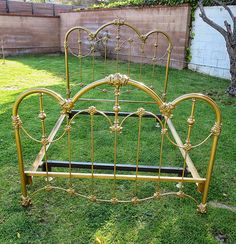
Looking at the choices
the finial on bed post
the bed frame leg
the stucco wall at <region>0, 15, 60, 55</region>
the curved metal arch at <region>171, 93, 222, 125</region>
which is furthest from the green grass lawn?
the stucco wall at <region>0, 15, 60, 55</region>

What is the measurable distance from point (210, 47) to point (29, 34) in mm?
7201

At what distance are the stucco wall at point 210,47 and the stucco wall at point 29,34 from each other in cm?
634

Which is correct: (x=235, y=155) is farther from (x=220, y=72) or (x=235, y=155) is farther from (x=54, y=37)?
(x=54, y=37)

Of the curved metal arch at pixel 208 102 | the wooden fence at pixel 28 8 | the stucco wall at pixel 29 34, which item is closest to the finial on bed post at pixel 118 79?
the curved metal arch at pixel 208 102

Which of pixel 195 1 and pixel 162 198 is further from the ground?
pixel 195 1

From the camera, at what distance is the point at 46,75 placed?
7.75m

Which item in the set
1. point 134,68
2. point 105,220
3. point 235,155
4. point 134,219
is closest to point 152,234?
point 134,219

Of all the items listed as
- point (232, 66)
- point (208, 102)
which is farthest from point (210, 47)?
point (208, 102)

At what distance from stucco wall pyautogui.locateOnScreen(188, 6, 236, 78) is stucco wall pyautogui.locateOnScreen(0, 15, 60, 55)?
6338 mm

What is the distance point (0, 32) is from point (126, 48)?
488 centimetres

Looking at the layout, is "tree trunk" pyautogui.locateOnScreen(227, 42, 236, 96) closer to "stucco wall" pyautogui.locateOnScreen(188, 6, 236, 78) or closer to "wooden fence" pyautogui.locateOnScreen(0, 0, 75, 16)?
"stucco wall" pyautogui.locateOnScreen(188, 6, 236, 78)

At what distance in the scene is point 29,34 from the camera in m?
11.2

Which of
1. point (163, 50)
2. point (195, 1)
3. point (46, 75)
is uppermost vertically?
point (195, 1)

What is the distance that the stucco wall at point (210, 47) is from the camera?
24.0 feet
